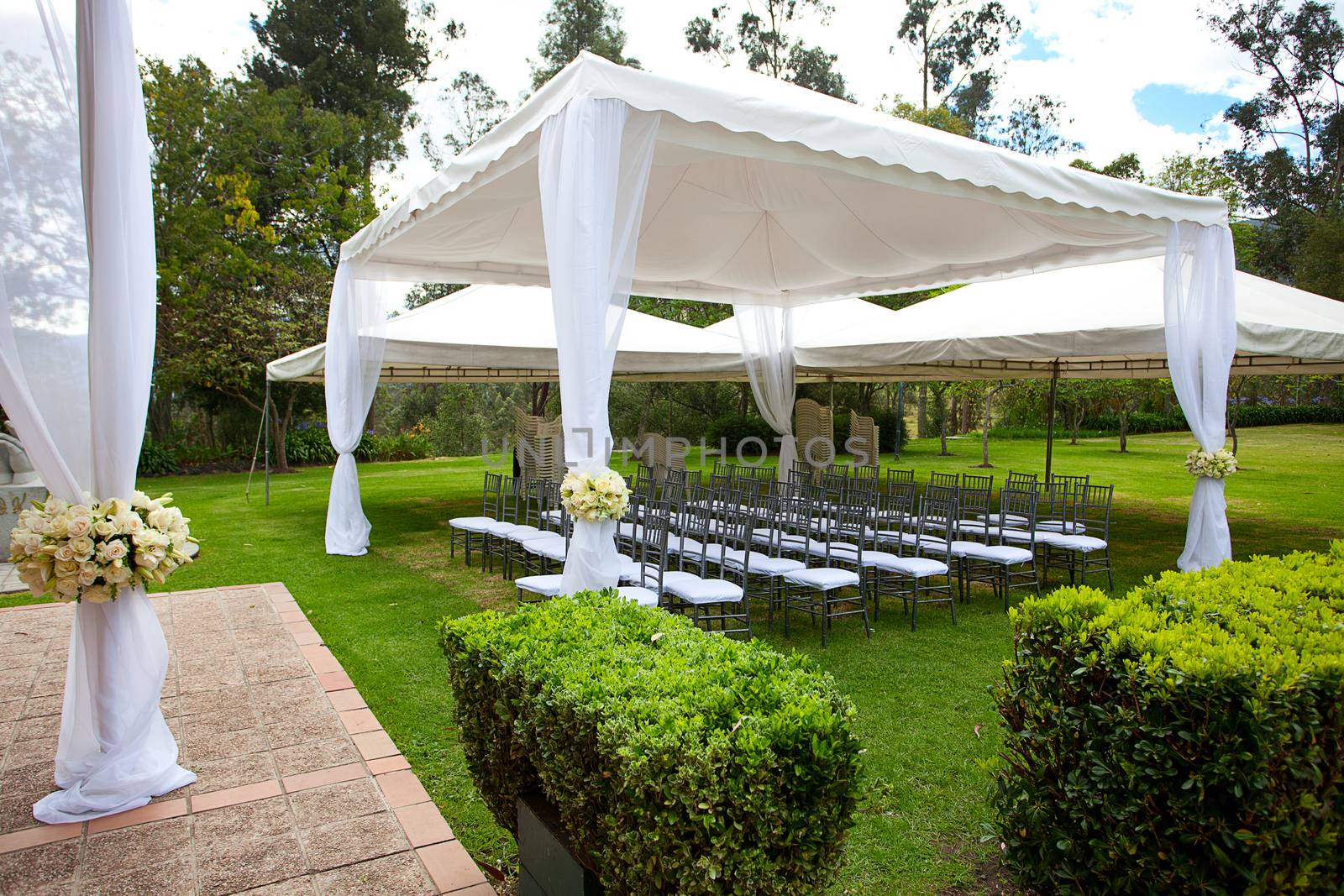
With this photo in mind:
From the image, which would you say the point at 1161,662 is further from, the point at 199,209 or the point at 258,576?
the point at 199,209

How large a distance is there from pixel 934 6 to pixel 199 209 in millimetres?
19598

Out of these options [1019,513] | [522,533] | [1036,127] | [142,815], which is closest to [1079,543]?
[1019,513]

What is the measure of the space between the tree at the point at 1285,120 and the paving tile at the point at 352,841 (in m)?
31.6

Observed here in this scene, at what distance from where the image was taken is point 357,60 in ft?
68.8

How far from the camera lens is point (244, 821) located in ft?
9.62

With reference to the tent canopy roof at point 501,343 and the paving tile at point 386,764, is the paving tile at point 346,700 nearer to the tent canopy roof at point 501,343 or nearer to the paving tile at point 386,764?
the paving tile at point 386,764

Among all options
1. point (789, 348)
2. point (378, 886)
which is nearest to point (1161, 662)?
point (378, 886)

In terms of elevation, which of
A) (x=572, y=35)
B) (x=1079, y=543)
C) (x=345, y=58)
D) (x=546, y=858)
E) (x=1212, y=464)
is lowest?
(x=546, y=858)

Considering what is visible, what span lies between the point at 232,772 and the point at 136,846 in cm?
53

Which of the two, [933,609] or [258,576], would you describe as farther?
[258,576]

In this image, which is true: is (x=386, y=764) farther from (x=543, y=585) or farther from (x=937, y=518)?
(x=937, y=518)

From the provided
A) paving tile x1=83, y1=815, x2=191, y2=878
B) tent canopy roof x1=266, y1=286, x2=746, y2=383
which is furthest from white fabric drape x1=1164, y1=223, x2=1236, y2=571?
paving tile x1=83, y1=815, x2=191, y2=878

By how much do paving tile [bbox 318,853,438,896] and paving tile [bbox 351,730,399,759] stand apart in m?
0.83

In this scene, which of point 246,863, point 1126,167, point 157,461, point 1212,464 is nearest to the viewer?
point 246,863
